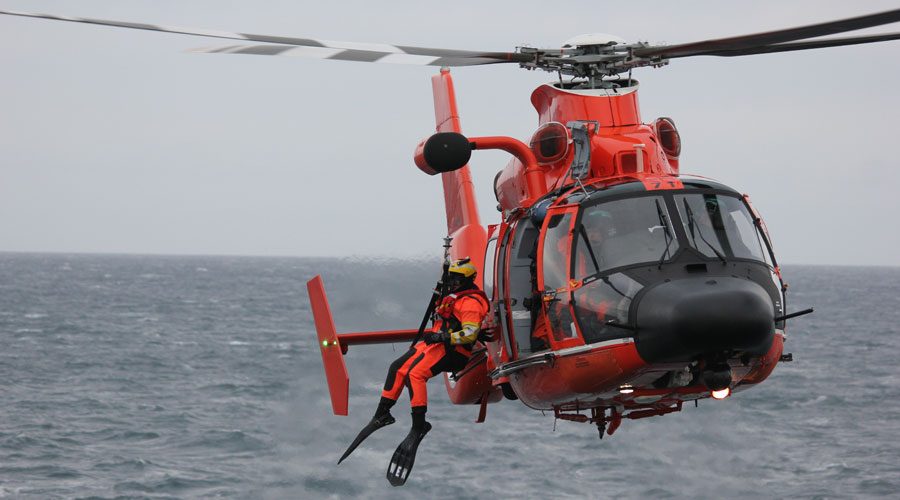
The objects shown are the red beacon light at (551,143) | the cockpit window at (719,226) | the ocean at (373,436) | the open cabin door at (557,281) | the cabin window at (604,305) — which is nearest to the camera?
the cabin window at (604,305)

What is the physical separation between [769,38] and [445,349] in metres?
4.02

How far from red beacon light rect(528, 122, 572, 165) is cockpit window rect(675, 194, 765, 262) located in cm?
165

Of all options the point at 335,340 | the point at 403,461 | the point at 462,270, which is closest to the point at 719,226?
the point at 462,270

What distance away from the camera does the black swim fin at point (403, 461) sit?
10.4 meters

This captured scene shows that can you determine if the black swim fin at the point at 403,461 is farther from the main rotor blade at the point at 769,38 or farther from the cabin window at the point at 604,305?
the main rotor blade at the point at 769,38

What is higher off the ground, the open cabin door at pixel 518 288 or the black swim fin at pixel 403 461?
the open cabin door at pixel 518 288

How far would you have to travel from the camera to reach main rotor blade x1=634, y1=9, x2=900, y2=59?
290 inches

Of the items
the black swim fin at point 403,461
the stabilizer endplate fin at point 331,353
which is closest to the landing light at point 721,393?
the black swim fin at point 403,461

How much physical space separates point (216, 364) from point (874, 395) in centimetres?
2462

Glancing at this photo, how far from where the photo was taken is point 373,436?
28453 mm

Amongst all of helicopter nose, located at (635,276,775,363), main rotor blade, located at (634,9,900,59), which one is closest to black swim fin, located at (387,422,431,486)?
helicopter nose, located at (635,276,775,363)

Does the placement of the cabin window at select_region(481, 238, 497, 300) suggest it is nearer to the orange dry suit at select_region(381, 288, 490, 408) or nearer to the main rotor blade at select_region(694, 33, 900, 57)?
the orange dry suit at select_region(381, 288, 490, 408)

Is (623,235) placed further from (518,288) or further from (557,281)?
(518,288)

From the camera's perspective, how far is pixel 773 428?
112 feet
